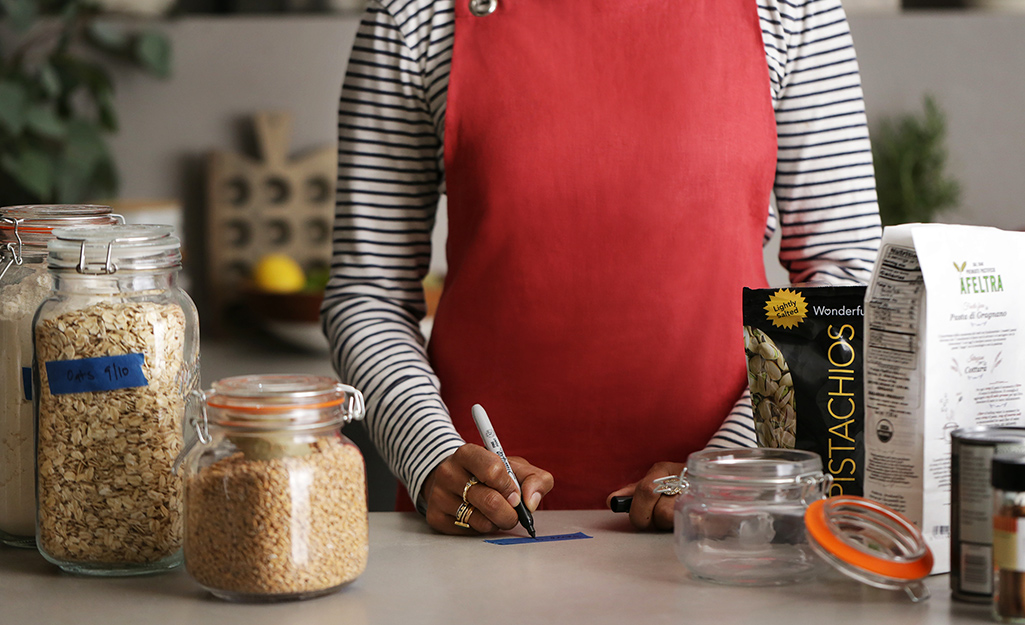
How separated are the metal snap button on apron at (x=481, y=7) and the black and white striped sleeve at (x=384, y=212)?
46mm

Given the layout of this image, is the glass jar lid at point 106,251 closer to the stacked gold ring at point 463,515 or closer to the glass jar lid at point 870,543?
the stacked gold ring at point 463,515

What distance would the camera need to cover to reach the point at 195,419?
2.16ft

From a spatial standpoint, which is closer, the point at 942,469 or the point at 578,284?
the point at 942,469

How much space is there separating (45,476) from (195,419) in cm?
12

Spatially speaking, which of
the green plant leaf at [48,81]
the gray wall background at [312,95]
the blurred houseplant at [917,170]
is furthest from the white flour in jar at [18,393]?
the blurred houseplant at [917,170]

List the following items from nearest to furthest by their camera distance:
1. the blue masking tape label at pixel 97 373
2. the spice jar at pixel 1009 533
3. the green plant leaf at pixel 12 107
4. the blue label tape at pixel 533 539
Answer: the spice jar at pixel 1009 533 → the blue masking tape label at pixel 97 373 → the blue label tape at pixel 533 539 → the green plant leaf at pixel 12 107

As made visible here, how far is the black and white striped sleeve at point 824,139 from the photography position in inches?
40.4

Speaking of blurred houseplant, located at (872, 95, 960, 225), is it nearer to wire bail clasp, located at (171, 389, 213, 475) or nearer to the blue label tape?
the blue label tape

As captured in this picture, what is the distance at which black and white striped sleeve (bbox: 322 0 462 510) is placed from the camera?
100cm

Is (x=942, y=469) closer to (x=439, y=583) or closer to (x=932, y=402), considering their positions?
(x=932, y=402)

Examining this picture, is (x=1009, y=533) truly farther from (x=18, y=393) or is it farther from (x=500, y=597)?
(x=18, y=393)

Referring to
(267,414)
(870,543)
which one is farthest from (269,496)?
(870,543)

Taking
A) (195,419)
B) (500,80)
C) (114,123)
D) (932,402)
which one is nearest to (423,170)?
(500,80)

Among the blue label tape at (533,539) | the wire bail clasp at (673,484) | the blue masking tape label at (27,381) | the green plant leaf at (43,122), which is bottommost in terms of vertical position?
the blue label tape at (533,539)
